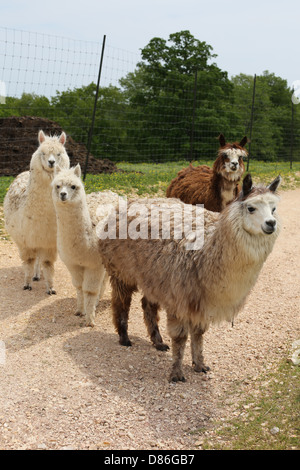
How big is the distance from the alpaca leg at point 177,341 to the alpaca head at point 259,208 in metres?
1.01

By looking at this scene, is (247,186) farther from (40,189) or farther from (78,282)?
(40,189)

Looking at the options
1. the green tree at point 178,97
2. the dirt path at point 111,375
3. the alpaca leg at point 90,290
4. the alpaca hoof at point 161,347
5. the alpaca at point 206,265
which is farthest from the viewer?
the green tree at point 178,97

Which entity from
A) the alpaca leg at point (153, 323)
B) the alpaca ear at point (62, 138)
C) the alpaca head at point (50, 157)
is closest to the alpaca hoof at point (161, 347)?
the alpaca leg at point (153, 323)

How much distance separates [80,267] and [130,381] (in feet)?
5.15

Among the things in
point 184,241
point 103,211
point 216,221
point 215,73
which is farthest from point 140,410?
point 215,73

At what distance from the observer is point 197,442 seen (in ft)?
10.6

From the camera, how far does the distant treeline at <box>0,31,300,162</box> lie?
1978 centimetres

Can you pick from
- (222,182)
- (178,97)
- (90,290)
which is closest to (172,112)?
(178,97)

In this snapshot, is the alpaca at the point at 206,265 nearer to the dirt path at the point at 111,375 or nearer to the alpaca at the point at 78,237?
the dirt path at the point at 111,375

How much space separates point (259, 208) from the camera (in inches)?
136

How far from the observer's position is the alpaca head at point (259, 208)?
11.1 feet

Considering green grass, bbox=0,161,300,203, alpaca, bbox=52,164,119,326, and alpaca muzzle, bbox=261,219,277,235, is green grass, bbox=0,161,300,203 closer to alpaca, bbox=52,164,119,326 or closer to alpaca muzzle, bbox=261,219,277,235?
alpaca, bbox=52,164,119,326

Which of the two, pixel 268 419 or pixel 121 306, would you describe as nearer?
pixel 268 419

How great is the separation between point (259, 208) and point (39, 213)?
321 centimetres
